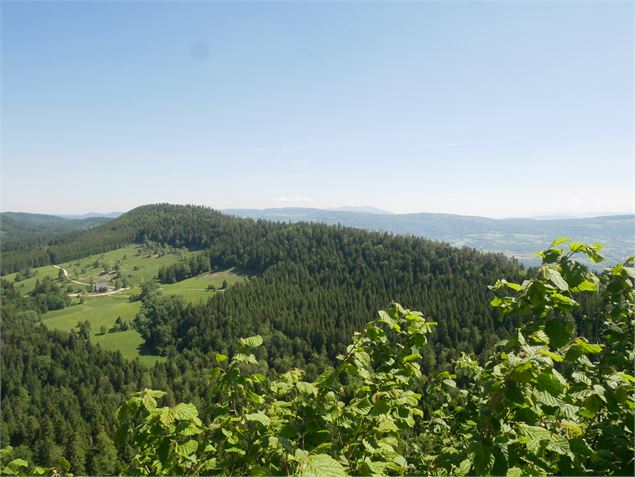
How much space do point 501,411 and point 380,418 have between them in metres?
2.98

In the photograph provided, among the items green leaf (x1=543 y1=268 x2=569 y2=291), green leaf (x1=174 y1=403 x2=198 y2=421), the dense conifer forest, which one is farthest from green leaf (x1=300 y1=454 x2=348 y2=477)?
green leaf (x1=543 y1=268 x2=569 y2=291)

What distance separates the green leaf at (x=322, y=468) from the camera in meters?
4.38

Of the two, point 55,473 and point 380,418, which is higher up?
point 380,418

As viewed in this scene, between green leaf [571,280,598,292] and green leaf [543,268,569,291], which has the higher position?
green leaf [543,268,569,291]

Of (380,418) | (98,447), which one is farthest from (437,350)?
(380,418)

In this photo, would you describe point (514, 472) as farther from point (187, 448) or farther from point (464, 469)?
point (187, 448)

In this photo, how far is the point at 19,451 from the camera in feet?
327

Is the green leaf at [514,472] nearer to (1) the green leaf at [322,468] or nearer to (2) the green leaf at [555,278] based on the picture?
(1) the green leaf at [322,468]

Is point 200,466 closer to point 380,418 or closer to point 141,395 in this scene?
point 141,395

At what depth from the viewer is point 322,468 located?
450 cm

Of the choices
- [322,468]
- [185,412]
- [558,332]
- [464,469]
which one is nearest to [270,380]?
[185,412]

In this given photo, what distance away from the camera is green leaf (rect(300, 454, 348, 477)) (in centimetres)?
438

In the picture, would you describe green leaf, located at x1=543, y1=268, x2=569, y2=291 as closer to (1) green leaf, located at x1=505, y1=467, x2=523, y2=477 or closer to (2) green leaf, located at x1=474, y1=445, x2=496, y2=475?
(2) green leaf, located at x1=474, y1=445, x2=496, y2=475

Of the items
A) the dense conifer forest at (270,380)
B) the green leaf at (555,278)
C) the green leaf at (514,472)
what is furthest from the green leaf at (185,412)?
the green leaf at (555,278)
